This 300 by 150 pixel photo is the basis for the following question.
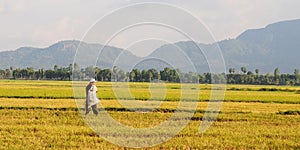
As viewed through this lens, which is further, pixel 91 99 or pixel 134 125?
pixel 91 99

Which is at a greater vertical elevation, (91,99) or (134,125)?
(91,99)

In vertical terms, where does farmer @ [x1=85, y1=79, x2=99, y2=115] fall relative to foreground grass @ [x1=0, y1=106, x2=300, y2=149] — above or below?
above

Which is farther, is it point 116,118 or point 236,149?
point 116,118

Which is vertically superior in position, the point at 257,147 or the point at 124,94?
the point at 124,94

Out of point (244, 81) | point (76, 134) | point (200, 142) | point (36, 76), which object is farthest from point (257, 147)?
point (36, 76)

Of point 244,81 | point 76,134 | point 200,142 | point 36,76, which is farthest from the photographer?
point 36,76

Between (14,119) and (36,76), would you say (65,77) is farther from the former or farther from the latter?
(14,119)

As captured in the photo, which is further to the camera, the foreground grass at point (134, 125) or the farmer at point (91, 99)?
the farmer at point (91, 99)

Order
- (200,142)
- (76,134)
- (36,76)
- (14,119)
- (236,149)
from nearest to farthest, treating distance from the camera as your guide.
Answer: (236,149) < (200,142) < (76,134) < (14,119) < (36,76)

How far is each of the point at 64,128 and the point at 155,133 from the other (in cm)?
292

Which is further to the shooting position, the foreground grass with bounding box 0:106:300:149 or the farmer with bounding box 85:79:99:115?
the farmer with bounding box 85:79:99:115

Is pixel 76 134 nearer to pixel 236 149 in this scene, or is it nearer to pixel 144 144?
pixel 144 144

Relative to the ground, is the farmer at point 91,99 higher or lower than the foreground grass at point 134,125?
higher

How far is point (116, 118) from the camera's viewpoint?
18.5m
